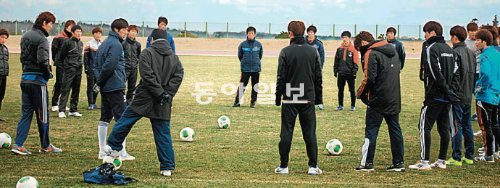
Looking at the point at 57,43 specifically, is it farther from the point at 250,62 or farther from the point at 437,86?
the point at 437,86

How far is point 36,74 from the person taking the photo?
11492mm

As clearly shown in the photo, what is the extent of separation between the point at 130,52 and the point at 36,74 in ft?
16.1

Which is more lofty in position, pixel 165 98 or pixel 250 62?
pixel 250 62

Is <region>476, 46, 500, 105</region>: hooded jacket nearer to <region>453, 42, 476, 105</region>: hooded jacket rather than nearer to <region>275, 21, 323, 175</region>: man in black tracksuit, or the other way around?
<region>453, 42, 476, 105</region>: hooded jacket

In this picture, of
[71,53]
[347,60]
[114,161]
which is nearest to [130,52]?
[71,53]

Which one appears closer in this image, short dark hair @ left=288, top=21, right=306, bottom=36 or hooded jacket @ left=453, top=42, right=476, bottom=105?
short dark hair @ left=288, top=21, right=306, bottom=36

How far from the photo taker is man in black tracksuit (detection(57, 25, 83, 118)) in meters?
17.0

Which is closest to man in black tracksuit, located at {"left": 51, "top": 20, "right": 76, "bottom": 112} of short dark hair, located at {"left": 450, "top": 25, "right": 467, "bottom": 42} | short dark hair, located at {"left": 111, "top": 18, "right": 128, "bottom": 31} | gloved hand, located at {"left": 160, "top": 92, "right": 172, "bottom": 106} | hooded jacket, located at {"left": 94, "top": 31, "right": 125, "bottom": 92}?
short dark hair, located at {"left": 111, "top": 18, "right": 128, "bottom": 31}

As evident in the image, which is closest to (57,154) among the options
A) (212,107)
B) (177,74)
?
(177,74)

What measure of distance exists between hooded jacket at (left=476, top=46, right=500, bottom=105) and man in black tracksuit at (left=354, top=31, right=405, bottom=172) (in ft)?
5.23

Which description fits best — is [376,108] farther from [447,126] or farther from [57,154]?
[57,154]

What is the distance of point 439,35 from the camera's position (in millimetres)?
10578

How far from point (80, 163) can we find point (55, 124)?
5.16 metres

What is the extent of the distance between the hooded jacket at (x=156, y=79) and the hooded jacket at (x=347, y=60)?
9.65 m
